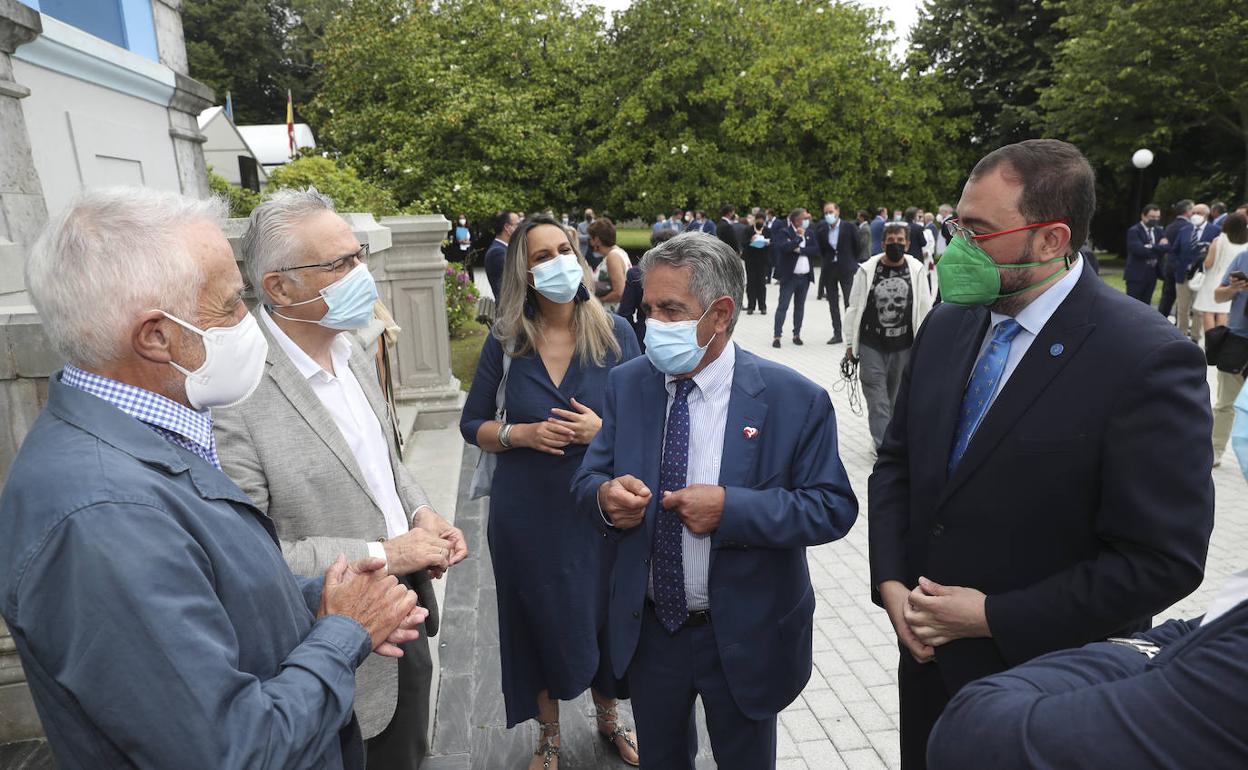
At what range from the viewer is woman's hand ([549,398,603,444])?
10.4 feet

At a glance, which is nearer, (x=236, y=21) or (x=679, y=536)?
(x=679, y=536)

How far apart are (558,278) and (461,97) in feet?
81.7

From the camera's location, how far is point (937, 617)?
2.13 meters

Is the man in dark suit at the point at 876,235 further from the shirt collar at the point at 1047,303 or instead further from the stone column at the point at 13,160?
the shirt collar at the point at 1047,303

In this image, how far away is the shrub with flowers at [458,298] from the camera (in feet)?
42.9

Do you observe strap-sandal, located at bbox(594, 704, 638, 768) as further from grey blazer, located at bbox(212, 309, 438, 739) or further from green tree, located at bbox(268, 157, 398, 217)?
green tree, located at bbox(268, 157, 398, 217)

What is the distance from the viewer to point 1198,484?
6.24 ft

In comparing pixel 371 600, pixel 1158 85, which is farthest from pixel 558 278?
pixel 1158 85

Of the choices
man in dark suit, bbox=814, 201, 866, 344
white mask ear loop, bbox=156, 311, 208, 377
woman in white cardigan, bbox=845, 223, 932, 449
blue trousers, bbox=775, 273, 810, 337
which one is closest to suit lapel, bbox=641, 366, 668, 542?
white mask ear loop, bbox=156, 311, 208, 377

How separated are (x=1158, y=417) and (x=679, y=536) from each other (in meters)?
1.29

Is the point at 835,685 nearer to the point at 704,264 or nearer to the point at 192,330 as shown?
the point at 704,264

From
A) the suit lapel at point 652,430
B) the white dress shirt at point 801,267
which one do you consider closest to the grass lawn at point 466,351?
the white dress shirt at point 801,267

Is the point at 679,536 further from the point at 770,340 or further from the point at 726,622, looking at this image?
the point at 770,340

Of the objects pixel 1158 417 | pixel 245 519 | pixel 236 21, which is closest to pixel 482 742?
pixel 245 519
